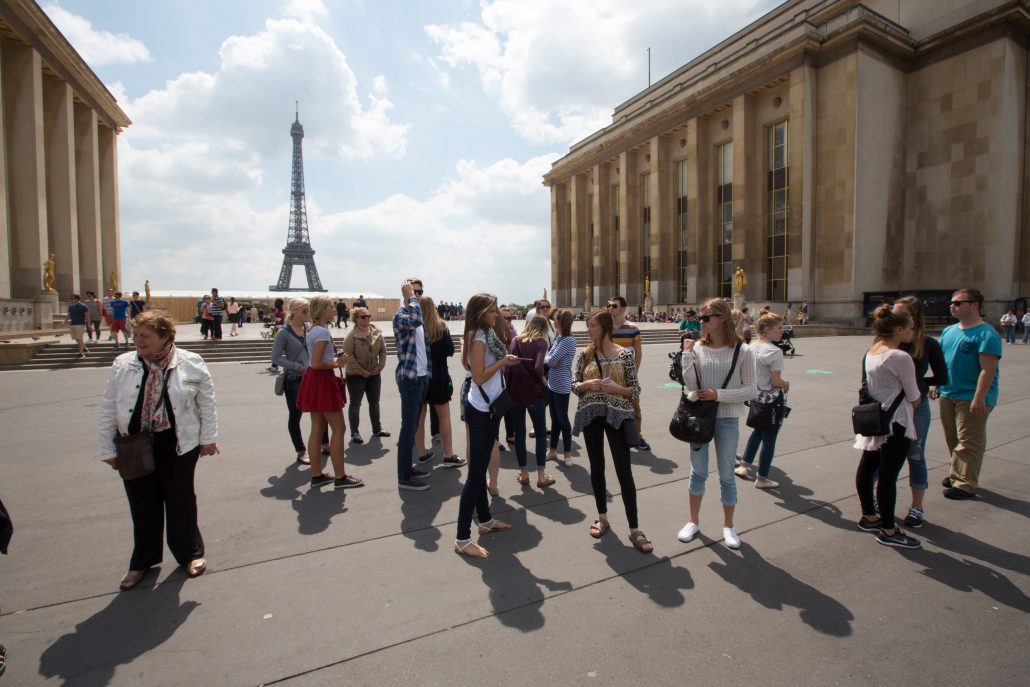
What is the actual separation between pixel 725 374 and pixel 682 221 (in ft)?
135

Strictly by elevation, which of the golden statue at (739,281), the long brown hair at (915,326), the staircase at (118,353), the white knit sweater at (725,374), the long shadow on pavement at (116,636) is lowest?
the long shadow on pavement at (116,636)

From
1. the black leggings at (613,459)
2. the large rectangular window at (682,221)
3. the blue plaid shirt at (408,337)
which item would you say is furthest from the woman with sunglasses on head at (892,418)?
the large rectangular window at (682,221)

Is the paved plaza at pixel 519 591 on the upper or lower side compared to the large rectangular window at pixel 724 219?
lower

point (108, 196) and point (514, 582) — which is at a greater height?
point (108, 196)

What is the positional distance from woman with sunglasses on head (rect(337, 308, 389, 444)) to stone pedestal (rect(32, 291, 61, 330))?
23.4 metres

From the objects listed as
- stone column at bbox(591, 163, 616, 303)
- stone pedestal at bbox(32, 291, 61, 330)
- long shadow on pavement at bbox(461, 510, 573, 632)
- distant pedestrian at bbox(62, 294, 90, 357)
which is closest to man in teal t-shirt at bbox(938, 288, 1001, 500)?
long shadow on pavement at bbox(461, 510, 573, 632)

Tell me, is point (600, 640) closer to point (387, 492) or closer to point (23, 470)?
point (387, 492)

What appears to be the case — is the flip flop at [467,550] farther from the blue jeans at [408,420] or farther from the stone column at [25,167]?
the stone column at [25,167]

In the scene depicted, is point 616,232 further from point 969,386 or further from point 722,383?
point 722,383

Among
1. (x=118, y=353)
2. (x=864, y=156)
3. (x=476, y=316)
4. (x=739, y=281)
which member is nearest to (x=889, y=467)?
(x=476, y=316)

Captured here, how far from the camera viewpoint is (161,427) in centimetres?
321

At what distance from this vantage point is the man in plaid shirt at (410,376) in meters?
4.78

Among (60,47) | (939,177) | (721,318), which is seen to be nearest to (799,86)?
(939,177)

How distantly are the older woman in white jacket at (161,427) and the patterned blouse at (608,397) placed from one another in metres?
2.50
